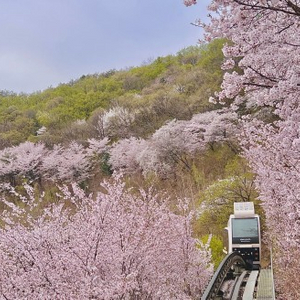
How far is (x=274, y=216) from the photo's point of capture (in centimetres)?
1418

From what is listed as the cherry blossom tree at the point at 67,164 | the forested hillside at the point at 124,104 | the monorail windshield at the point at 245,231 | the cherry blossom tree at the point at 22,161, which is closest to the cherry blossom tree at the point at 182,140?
the forested hillside at the point at 124,104

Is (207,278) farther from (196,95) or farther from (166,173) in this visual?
(196,95)

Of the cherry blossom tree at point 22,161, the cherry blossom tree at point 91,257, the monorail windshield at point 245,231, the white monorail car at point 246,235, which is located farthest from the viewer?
the cherry blossom tree at point 22,161

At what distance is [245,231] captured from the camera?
16703 mm

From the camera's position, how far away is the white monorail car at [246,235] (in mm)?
16281

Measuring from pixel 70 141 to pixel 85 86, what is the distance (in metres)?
33.1

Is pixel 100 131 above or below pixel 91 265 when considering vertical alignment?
above

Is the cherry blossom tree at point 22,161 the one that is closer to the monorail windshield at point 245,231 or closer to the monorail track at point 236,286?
the monorail windshield at point 245,231

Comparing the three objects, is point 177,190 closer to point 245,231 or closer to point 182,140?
point 182,140

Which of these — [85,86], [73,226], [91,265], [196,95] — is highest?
[85,86]

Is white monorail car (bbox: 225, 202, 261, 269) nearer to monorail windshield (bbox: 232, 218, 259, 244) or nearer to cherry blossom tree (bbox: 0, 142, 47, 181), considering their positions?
monorail windshield (bbox: 232, 218, 259, 244)

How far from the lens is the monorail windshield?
16500mm

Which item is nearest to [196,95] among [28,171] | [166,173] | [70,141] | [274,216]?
[166,173]

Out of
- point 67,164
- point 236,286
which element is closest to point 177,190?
point 67,164
